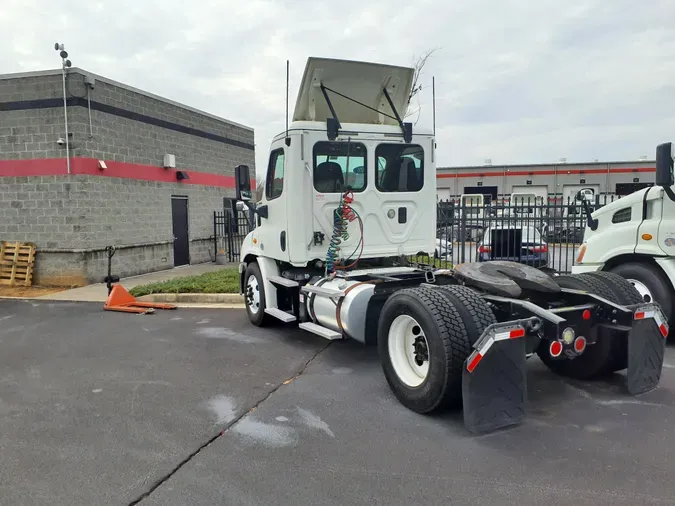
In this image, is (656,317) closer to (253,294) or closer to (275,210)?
(275,210)

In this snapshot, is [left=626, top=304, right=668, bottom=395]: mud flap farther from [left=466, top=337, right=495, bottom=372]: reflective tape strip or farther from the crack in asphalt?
the crack in asphalt

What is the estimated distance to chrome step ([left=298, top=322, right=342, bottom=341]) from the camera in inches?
221

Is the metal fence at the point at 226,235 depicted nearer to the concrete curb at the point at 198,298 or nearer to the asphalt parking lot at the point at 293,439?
the concrete curb at the point at 198,298

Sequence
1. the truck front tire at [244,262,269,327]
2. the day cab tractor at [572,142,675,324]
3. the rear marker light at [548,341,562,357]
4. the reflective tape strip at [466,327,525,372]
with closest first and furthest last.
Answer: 1. the reflective tape strip at [466,327,525,372]
2. the rear marker light at [548,341,562,357]
3. the day cab tractor at [572,142,675,324]
4. the truck front tire at [244,262,269,327]

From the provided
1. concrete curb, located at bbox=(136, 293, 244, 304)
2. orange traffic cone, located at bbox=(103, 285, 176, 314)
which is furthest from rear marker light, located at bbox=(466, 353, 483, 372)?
orange traffic cone, located at bbox=(103, 285, 176, 314)

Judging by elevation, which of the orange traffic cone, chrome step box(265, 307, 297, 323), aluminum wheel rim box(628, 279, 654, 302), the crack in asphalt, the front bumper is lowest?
the crack in asphalt

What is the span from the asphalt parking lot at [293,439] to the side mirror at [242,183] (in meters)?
2.23

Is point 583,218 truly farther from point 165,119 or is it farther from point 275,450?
point 165,119

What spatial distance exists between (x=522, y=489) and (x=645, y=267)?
14.1 ft

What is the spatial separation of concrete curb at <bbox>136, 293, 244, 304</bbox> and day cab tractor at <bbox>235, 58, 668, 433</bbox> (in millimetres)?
1919

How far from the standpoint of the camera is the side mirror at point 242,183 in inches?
272

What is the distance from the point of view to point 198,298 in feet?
33.3

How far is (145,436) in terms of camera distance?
4.07 m

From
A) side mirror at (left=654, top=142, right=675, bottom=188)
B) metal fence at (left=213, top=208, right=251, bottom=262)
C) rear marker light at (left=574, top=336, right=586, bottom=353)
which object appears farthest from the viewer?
metal fence at (left=213, top=208, right=251, bottom=262)
